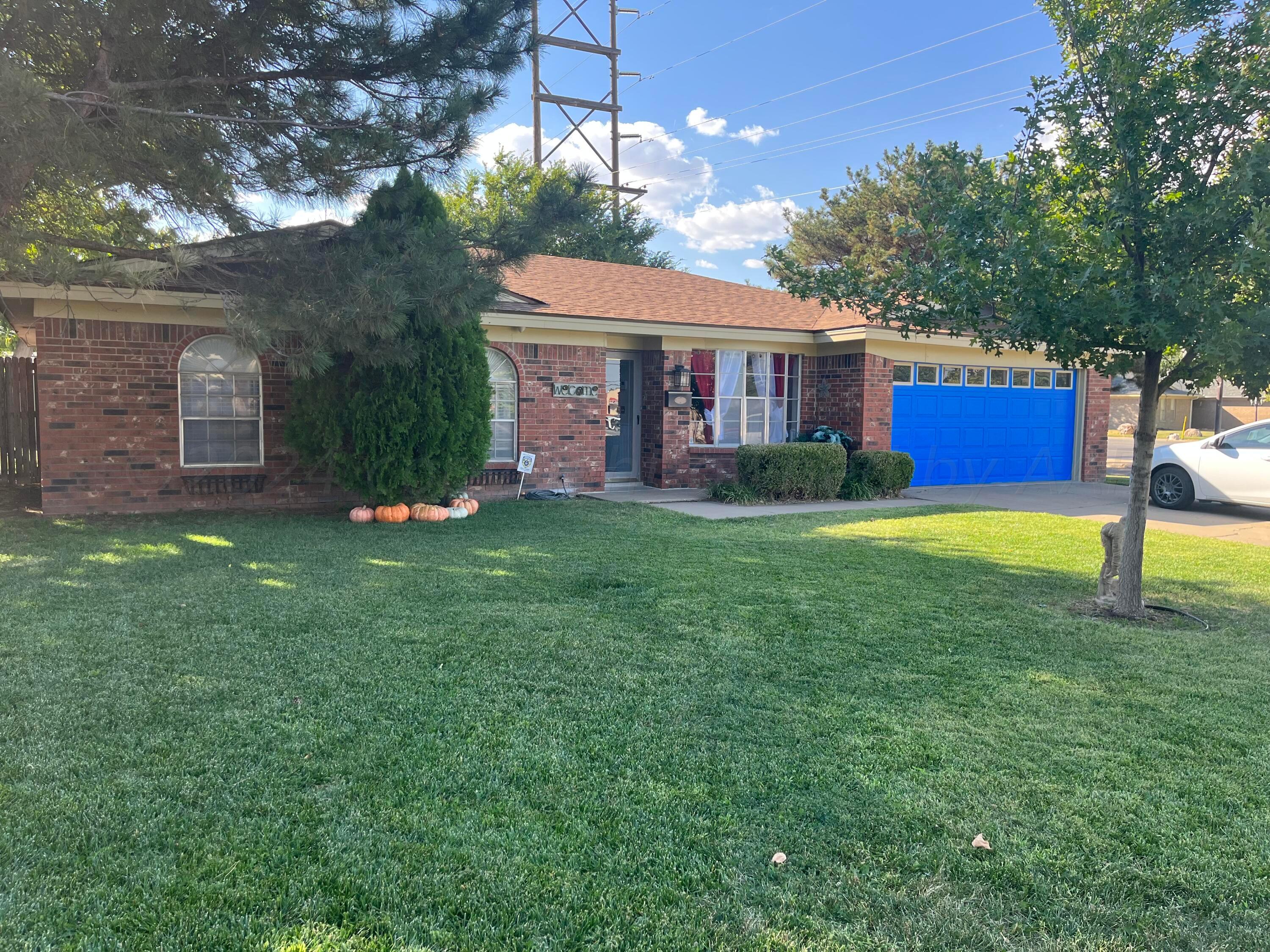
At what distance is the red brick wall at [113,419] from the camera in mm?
9586

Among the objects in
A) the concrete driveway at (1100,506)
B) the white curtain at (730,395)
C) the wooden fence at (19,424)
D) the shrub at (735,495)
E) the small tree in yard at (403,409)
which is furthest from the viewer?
the white curtain at (730,395)

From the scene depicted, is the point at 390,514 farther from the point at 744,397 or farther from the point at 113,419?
the point at 744,397

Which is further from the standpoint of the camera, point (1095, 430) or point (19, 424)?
point (1095, 430)

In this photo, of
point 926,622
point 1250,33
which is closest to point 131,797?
point 926,622

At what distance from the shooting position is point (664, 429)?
13406mm

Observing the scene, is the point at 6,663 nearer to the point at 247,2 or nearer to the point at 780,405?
the point at 247,2

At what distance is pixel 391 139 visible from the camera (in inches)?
285

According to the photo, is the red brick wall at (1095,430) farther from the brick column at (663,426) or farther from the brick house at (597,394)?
the brick column at (663,426)

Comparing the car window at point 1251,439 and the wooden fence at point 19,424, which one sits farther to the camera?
the car window at point 1251,439

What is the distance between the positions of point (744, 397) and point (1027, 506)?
479cm

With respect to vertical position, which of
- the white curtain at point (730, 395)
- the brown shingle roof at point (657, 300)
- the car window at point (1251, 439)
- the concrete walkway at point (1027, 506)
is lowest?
the concrete walkway at point (1027, 506)

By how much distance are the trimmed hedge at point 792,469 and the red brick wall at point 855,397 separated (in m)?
1.45

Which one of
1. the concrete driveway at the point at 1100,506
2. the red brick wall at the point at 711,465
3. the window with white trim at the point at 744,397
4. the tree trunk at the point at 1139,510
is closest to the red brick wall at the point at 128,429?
the red brick wall at the point at 711,465

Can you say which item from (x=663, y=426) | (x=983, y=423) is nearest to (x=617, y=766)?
(x=663, y=426)
